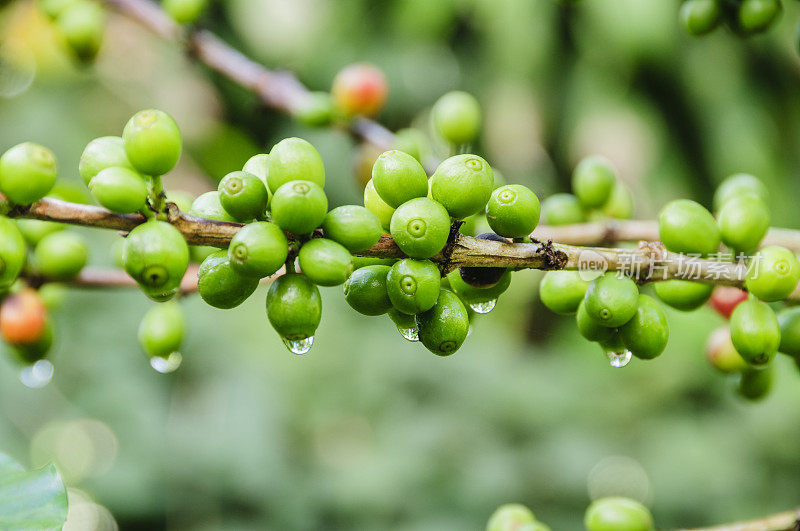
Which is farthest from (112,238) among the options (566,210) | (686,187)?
(686,187)

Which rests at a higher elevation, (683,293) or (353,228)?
(683,293)

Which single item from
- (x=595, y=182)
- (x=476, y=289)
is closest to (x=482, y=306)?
(x=476, y=289)

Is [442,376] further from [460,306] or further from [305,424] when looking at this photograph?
[460,306]

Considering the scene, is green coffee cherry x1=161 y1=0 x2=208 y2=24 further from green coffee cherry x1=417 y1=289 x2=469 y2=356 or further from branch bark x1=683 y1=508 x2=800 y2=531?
branch bark x1=683 y1=508 x2=800 y2=531

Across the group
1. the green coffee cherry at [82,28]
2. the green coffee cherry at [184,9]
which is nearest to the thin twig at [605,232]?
the green coffee cherry at [184,9]

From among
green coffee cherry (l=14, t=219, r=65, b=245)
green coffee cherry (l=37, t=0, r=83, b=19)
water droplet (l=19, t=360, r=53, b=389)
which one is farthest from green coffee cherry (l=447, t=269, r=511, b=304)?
green coffee cherry (l=37, t=0, r=83, b=19)

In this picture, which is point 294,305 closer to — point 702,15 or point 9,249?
point 9,249
